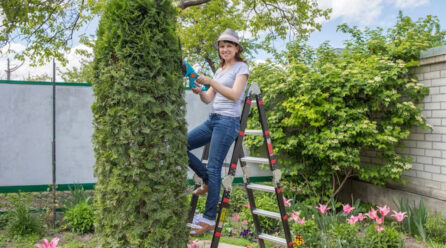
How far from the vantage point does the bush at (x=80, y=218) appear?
13.6ft

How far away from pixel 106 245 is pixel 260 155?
A: 149 inches

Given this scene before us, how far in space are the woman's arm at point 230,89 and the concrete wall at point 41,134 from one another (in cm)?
281

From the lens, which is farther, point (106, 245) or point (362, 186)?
point (362, 186)

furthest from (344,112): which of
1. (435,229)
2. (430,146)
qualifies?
(435,229)

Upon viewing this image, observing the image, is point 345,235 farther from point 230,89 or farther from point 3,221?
point 3,221

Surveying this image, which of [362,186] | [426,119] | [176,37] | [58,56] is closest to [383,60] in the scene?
[426,119]

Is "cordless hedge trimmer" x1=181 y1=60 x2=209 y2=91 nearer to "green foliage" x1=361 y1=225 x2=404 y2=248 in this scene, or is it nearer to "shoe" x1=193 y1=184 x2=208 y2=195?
"shoe" x1=193 y1=184 x2=208 y2=195

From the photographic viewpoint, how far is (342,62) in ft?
17.2

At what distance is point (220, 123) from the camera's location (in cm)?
268

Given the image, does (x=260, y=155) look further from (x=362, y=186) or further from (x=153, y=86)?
(x=153, y=86)

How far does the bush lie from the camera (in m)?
4.13

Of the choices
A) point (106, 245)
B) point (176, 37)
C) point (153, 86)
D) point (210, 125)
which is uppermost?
point (176, 37)

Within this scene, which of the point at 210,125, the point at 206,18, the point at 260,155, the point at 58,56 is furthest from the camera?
the point at 206,18

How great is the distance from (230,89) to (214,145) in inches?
17.0
